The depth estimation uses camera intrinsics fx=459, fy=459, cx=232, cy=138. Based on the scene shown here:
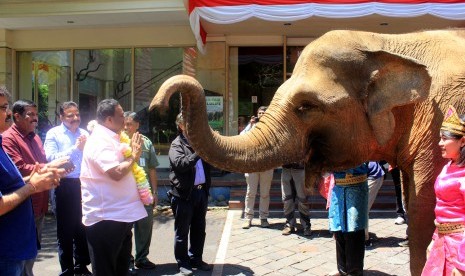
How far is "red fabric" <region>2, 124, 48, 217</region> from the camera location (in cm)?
493

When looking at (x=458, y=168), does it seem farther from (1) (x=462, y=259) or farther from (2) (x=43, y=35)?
(2) (x=43, y=35)

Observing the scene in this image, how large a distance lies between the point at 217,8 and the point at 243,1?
569 mm

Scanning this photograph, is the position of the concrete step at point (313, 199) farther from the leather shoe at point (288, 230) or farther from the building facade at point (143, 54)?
the building facade at point (143, 54)

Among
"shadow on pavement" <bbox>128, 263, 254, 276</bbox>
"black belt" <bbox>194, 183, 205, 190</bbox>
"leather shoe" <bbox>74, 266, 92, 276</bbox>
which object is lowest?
"shadow on pavement" <bbox>128, 263, 254, 276</bbox>

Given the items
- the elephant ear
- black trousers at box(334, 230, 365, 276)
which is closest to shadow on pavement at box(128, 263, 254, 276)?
black trousers at box(334, 230, 365, 276)

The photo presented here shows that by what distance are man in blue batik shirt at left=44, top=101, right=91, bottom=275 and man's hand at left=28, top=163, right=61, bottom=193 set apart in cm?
256

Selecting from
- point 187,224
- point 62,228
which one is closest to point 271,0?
point 187,224

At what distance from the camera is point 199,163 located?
6418 mm

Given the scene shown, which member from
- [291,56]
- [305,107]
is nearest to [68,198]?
[305,107]

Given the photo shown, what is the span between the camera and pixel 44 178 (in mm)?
3096

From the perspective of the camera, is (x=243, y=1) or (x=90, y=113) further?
(x=90, y=113)

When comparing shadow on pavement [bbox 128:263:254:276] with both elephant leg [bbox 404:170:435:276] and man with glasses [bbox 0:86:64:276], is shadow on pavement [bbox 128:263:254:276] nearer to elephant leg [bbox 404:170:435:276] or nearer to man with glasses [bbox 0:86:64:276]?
man with glasses [bbox 0:86:64:276]

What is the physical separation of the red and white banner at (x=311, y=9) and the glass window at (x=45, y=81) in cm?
576

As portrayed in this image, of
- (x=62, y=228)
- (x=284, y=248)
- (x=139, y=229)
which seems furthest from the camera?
(x=284, y=248)
